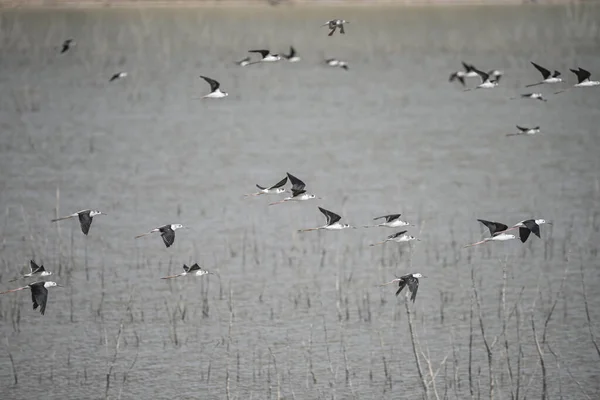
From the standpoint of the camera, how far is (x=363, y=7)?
36.0 m

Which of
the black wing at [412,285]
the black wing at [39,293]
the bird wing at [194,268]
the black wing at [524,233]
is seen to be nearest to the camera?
the black wing at [412,285]

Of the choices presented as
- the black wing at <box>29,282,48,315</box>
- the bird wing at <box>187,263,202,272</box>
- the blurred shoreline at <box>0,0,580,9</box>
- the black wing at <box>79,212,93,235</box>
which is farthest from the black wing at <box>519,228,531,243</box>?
the blurred shoreline at <box>0,0,580,9</box>

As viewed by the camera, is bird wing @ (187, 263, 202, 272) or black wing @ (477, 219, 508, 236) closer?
black wing @ (477, 219, 508, 236)

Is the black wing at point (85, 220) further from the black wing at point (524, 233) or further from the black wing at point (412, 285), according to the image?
the black wing at point (524, 233)

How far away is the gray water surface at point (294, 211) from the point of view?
484 inches

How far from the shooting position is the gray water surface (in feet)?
40.3

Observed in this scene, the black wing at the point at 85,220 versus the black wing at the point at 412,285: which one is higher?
the black wing at the point at 85,220

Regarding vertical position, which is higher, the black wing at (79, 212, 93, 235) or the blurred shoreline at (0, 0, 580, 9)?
the blurred shoreline at (0, 0, 580, 9)

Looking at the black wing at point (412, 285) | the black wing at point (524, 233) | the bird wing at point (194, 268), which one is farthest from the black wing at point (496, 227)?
the bird wing at point (194, 268)

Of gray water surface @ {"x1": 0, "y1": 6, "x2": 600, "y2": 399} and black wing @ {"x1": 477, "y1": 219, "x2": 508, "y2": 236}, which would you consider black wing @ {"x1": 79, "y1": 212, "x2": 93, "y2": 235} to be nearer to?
gray water surface @ {"x1": 0, "y1": 6, "x2": 600, "y2": 399}

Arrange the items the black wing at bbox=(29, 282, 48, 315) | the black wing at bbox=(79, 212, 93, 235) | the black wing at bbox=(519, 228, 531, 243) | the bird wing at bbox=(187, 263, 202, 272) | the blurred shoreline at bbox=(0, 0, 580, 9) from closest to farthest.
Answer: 1. the black wing at bbox=(29, 282, 48, 315)
2. the black wing at bbox=(519, 228, 531, 243)
3. the black wing at bbox=(79, 212, 93, 235)
4. the bird wing at bbox=(187, 263, 202, 272)
5. the blurred shoreline at bbox=(0, 0, 580, 9)

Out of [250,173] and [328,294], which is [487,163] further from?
[328,294]

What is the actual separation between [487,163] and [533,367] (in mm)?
8392

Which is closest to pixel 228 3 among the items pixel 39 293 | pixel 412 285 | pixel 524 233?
pixel 524 233
